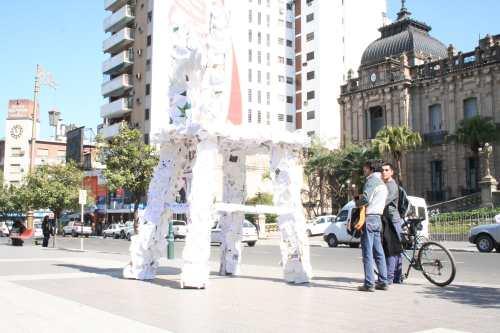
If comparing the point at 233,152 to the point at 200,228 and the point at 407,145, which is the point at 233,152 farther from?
the point at 407,145

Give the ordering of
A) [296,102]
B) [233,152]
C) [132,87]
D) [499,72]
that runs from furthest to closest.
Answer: [296,102], [132,87], [499,72], [233,152]

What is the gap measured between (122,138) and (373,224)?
32635mm

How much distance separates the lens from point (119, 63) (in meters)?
64.4

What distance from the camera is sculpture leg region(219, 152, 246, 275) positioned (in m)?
10.4

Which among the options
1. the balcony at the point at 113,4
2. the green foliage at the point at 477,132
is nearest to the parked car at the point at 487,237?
the green foliage at the point at 477,132

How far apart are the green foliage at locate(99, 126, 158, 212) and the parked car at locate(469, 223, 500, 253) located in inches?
928

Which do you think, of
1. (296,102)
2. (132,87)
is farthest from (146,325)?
(296,102)

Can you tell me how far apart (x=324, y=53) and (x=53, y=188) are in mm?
39822

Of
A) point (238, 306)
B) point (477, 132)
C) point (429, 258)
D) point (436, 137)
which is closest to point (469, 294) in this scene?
point (429, 258)

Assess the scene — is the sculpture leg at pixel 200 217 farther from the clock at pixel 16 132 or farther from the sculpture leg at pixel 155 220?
the clock at pixel 16 132

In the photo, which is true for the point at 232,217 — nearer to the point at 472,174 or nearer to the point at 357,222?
the point at 357,222

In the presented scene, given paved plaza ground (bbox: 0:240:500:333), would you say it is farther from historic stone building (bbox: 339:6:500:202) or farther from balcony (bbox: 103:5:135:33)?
balcony (bbox: 103:5:135:33)

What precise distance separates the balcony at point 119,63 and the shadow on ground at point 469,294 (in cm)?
5943

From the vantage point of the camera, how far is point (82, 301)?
279 inches
